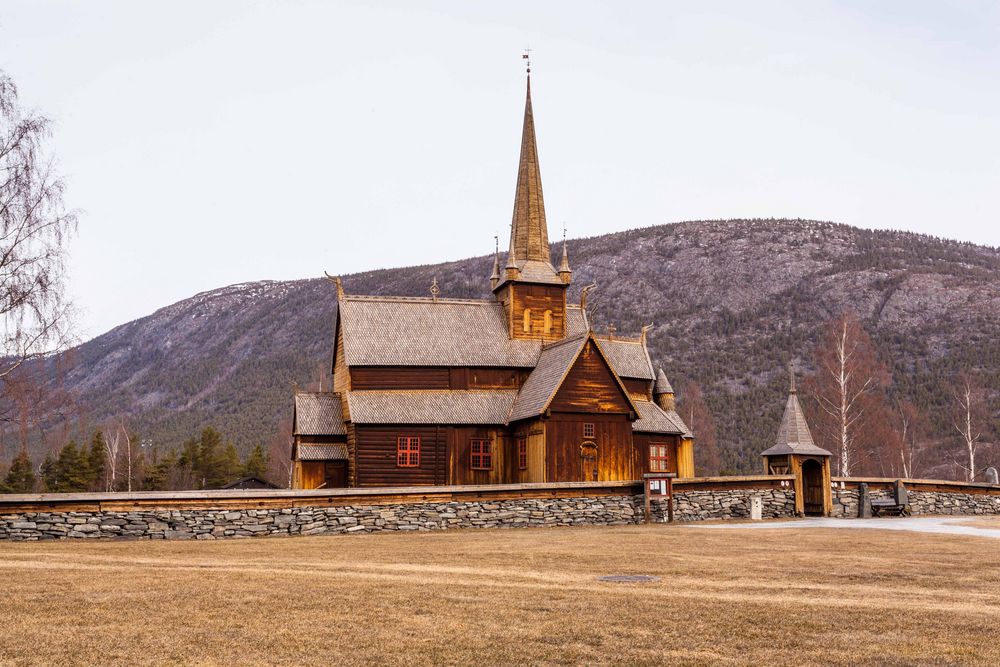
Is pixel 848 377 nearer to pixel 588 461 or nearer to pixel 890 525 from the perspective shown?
pixel 588 461

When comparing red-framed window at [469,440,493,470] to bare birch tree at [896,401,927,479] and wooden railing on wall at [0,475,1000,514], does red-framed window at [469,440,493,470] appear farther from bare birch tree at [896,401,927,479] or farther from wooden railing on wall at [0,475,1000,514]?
bare birch tree at [896,401,927,479]

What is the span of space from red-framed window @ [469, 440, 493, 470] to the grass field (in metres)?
21.0

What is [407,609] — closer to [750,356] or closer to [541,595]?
[541,595]

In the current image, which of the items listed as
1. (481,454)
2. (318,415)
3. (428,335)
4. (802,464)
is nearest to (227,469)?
(318,415)

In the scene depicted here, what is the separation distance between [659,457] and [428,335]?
12.5 m

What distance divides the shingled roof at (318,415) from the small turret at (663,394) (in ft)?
56.3

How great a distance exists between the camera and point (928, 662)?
10.1 metres

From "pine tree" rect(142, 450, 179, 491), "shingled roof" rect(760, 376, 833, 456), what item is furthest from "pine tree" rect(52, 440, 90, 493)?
"shingled roof" rect(760, 376, 833, 456)

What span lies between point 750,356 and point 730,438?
2838 cm

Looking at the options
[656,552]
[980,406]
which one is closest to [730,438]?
[980,406]

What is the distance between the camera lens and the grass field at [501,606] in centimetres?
1066

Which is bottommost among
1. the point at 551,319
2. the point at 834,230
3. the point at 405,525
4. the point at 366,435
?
the point at 405,525

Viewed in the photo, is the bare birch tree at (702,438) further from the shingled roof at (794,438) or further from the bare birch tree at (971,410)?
the shingled roof at (794,438)

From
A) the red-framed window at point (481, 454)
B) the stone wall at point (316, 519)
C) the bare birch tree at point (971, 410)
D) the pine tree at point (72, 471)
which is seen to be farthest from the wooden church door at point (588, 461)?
the bare birch tree at point (971, 410)
